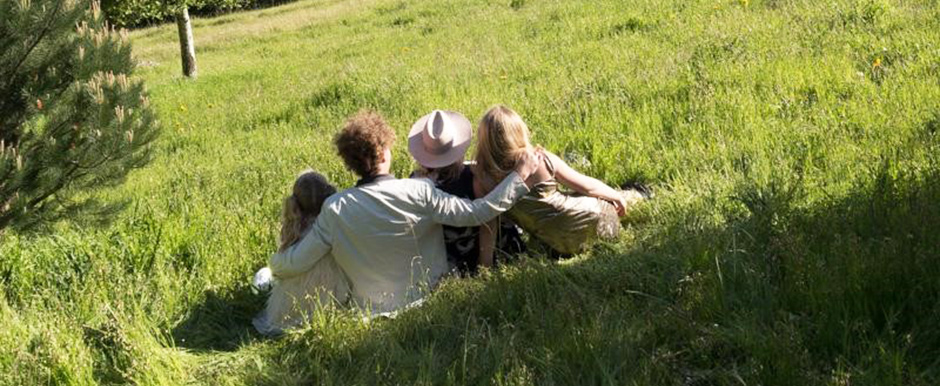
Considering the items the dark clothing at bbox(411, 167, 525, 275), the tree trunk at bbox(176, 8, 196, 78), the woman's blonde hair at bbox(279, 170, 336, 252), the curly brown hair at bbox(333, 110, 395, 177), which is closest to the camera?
the curly brown hair at bbox(333, 110, 395, 177)

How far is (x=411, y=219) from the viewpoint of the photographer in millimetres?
4883

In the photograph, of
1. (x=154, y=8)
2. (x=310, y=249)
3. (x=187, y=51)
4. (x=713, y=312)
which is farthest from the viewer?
(x=154, y=8)

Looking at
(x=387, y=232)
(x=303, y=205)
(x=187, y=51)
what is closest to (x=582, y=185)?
(x=387, y=232)

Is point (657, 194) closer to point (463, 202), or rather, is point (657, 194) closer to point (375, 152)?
point (463, 202)

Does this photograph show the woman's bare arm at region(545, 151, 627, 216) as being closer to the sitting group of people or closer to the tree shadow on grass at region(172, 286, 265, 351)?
the sitting group of people

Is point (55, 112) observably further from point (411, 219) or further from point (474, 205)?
point (474, 205)

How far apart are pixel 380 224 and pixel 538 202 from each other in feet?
2.89

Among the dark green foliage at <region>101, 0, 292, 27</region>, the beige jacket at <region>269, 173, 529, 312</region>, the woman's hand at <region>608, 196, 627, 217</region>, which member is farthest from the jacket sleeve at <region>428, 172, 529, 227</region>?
the dark green foliage at <region>101, 0, 292, 27</region>

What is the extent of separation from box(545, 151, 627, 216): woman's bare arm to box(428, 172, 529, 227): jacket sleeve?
447 mm

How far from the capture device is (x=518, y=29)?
46.0 feet

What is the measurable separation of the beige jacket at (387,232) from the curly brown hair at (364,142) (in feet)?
0.45

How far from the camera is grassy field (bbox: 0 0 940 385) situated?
10.9ft

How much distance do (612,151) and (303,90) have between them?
7566 millimetres

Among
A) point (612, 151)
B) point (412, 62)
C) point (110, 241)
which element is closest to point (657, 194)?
point (612, 151)
